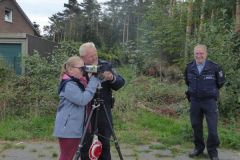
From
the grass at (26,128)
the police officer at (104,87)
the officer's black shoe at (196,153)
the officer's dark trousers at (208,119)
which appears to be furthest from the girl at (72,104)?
the grass at (26,128)

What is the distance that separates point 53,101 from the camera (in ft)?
34.5

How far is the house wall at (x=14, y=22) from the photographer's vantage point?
36.6m

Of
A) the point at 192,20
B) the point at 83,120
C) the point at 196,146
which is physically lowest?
the point at 196,146

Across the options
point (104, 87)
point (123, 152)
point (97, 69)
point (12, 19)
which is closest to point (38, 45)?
point (123, 152)

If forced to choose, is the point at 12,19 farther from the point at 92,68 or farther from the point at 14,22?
the point at 92,68

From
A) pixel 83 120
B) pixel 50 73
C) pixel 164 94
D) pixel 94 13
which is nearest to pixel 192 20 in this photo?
pixel 164 94

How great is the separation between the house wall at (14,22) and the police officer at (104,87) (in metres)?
31.6

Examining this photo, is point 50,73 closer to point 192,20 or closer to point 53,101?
point 53,101

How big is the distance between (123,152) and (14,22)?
33095 millimetres

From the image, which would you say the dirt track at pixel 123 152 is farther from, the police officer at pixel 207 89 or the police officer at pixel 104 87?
the police officer at pixel 104 87

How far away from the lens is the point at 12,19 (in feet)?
128

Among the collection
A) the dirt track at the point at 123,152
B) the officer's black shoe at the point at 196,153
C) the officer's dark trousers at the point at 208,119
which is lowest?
the dirt track at the point at 123,152

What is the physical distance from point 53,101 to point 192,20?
526 inches

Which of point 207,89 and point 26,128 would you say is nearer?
point 207,89
